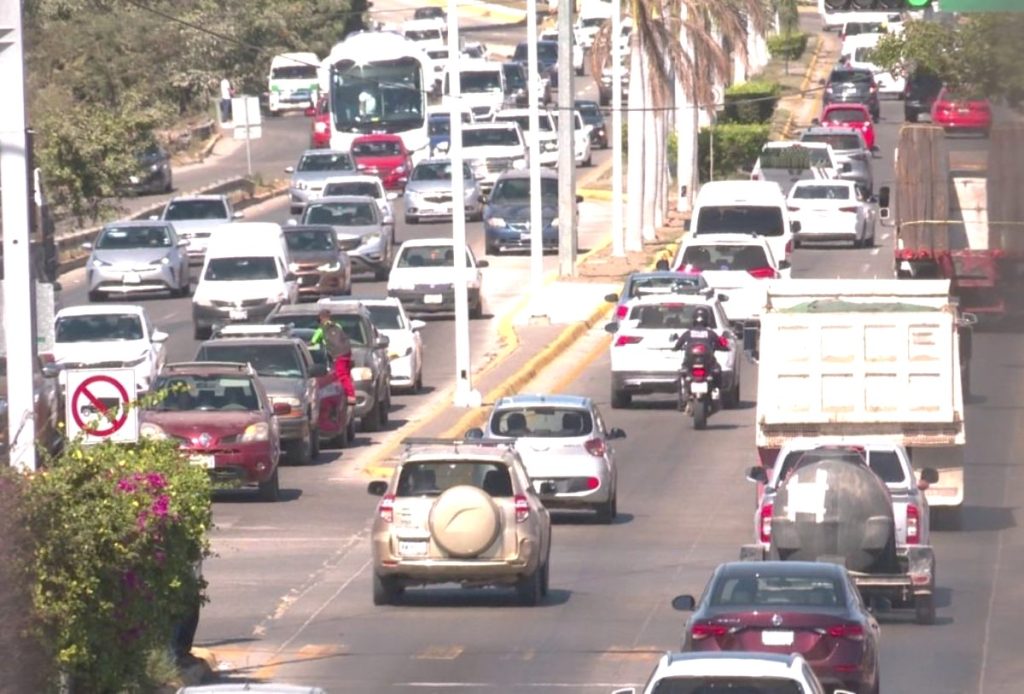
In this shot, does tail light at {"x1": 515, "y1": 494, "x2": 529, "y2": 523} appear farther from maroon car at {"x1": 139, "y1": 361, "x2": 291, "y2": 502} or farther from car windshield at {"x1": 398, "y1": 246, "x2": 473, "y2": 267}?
car windshield at {"x1": 398, "y1": 246, "x2": 473, "y2": 267}

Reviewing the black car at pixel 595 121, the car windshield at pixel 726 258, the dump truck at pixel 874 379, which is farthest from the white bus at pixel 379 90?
the dump truck at pixel 874 379

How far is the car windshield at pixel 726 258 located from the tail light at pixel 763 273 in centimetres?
10

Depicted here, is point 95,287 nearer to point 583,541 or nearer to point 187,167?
point 583,541

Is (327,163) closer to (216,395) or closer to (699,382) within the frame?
(699,382)

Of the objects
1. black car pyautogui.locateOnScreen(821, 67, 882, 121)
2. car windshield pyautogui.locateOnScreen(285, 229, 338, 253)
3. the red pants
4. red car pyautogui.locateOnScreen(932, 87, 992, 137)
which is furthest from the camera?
black car pyautogui.locateOnScreen(821, 67, 882, 121)

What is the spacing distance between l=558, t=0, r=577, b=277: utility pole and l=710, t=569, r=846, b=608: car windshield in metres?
31.6

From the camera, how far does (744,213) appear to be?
45.9 metres

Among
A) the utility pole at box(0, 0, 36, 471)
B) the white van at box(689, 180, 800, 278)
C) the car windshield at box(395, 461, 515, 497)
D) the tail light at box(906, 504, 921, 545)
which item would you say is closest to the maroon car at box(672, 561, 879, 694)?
the utility pole at box(0, 0, 36, 471)

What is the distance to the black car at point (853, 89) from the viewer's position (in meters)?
78.2

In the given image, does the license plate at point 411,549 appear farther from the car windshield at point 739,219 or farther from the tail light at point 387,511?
the car windshield at point 739,219

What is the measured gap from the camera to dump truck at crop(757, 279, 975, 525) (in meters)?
26.1

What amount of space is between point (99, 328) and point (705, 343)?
9026 mm

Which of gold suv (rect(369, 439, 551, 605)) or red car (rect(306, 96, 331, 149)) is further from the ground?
gold suv (rect(369, 439, 551, 605))

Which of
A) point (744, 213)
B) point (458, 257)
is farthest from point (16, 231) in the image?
point (744, 213)
